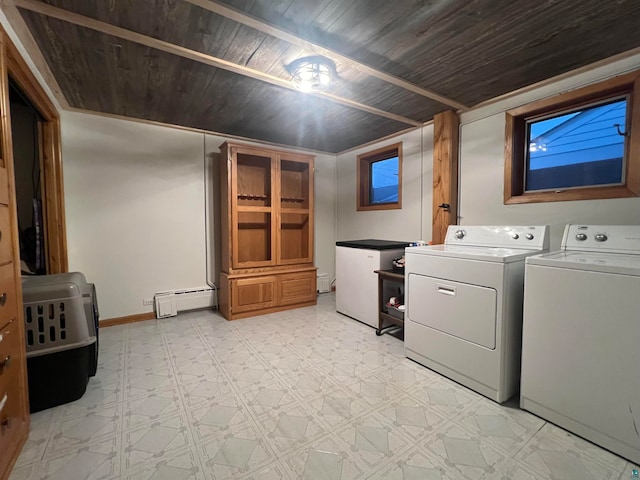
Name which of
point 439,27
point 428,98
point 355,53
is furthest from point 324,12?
point 428,98

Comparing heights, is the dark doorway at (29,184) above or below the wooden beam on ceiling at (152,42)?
below

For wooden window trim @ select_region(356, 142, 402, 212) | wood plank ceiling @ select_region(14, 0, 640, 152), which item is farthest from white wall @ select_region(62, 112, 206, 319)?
wooden window trim @ select_region(356, 142, 402, 212)

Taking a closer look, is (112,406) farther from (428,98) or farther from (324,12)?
(428,98)

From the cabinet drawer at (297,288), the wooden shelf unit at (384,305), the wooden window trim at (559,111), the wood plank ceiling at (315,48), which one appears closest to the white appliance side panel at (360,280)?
the wooden shelf unit at (384,305)

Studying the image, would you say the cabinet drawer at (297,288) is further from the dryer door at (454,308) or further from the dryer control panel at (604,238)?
the dryer control panel at (604,238)

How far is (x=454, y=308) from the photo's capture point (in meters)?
1.94

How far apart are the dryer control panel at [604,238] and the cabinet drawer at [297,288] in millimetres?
2642

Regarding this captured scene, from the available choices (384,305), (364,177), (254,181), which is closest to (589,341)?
(384,305)

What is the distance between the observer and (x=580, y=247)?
70.8 inches

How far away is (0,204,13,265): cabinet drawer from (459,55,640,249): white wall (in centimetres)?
331

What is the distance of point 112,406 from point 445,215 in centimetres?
304

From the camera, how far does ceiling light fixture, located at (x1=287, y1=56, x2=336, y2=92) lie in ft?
6.49

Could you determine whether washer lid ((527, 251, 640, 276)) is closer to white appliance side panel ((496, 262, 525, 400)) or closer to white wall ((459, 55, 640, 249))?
white appliance side panel ((496, 262, 525, 400))

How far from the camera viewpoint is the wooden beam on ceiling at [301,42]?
1.44m
